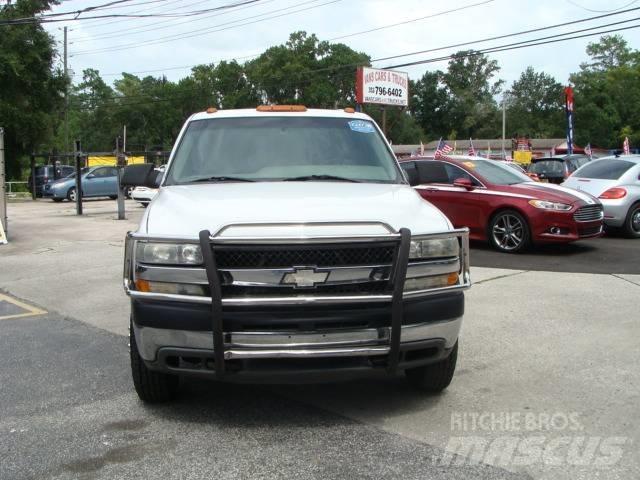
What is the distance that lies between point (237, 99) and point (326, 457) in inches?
3348

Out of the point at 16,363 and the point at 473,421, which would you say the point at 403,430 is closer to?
the point at 473,421

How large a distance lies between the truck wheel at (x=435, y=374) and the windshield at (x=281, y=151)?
1.44m

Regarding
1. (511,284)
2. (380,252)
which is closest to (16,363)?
(380,252)

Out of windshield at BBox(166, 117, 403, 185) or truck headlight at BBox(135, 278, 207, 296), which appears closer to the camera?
truck headlight at BBox(135, 278, 207, 296)

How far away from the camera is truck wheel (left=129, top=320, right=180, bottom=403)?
413 cm

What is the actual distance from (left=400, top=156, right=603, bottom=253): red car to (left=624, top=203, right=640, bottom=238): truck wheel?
212cm

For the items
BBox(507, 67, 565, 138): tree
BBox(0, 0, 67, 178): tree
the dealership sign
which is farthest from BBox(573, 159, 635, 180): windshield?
BBox(507, 67, 565, 138): tree

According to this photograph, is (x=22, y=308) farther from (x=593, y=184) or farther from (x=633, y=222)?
(x=633, y=222)

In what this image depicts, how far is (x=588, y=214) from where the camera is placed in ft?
34.3

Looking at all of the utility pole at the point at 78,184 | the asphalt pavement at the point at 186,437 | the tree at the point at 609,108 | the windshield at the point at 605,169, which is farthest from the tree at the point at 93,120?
the asphalt pavement at the point at 186,437

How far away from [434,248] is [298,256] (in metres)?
0.81

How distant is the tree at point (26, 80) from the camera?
30781 mm

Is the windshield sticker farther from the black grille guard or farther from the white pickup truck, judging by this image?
the black grille guard

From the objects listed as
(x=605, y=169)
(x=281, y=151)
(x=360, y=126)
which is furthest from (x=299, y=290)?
(x=605, y=169)
